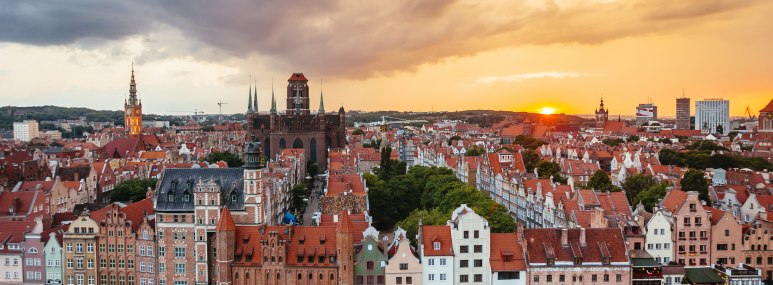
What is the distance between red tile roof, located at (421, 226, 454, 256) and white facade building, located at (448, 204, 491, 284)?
1.90 ft

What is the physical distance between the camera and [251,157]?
211 feet

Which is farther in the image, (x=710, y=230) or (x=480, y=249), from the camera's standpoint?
(x=710, y=230)

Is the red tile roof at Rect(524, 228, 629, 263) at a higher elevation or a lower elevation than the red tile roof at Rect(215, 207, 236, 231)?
lower

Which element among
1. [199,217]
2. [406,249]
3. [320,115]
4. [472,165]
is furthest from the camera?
[320,115]

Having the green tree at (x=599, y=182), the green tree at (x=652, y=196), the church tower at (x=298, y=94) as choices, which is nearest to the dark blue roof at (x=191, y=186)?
the green tree at (x=652, y=196)

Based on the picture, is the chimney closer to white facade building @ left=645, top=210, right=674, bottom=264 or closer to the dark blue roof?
white facade building @ left=645, top=210, right=674, bottom=264

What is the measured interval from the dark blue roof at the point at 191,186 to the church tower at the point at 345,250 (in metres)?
13.0

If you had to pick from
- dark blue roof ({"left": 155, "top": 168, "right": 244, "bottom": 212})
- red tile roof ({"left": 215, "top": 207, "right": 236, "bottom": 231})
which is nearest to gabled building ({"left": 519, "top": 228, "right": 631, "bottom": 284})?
red tile roof ({"left": 215, "top": 207, "right": 236, "bottom": 231})

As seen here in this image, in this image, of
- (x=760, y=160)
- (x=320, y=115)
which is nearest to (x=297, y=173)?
(x=320, y=115)

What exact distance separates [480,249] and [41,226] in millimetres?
44411

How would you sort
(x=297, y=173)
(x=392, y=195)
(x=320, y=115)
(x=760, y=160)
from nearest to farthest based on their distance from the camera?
(x=392, y=195) → (x=297, y=173) → (x=760, y=160) → (x=320, y=115)

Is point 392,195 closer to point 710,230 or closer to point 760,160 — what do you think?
point 710,230

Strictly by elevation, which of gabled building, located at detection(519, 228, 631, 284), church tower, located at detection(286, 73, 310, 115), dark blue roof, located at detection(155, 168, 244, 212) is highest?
church tower, located at detection(286, 73, 310, 115)

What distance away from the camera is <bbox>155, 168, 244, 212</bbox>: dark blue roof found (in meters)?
63.1
